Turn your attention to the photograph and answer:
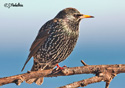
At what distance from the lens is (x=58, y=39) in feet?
Answer: 19.1

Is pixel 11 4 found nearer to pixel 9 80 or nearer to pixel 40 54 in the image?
pixel 40 54

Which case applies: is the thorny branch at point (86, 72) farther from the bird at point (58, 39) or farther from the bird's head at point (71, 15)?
the bird's head at point (71, 15)

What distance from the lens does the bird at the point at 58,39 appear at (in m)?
5.82

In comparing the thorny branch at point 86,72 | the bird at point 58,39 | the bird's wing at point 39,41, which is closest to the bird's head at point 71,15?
the bird at point 58,39

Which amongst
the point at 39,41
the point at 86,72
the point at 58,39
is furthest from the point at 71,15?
the point at 86,72

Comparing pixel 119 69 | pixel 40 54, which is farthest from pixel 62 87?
pixel 40 54

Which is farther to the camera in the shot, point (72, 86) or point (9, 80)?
point (9, 80)

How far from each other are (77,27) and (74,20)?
0.19 meters

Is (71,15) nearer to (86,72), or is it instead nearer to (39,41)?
(39,41)

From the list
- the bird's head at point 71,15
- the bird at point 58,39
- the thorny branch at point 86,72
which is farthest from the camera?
the bird's head at point 71,15

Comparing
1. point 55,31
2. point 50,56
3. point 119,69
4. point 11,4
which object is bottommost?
point 119,69

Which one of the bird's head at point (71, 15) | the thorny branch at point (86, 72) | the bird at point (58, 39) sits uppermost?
the bird's head at point (71, 15)

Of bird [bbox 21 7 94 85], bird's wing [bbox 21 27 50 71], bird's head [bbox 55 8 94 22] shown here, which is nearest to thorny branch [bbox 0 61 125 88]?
bird [bbox 21 7 94 85]

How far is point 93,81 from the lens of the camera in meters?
4.62
